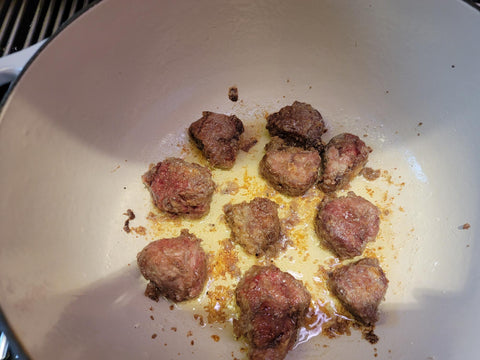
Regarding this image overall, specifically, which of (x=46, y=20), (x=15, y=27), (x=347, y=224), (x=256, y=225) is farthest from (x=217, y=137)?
(x=15, y=27)

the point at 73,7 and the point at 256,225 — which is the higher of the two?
the point at 73,7

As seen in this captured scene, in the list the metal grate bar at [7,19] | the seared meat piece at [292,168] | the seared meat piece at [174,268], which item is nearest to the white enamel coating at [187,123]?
the seared meat piece at [174,268]

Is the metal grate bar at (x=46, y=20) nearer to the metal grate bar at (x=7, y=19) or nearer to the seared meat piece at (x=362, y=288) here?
the metal grate bar at (x=7, y=19)

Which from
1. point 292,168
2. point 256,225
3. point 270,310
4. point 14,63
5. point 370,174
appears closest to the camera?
point 14,63

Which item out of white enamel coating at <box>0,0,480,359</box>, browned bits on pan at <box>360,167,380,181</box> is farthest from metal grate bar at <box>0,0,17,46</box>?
browned bits on pan at <box>360,167,380,181</box>

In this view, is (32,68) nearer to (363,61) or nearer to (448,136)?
(363,61)

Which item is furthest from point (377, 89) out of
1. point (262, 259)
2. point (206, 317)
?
point (206, 317)

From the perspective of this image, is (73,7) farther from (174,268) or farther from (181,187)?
(174,268)
